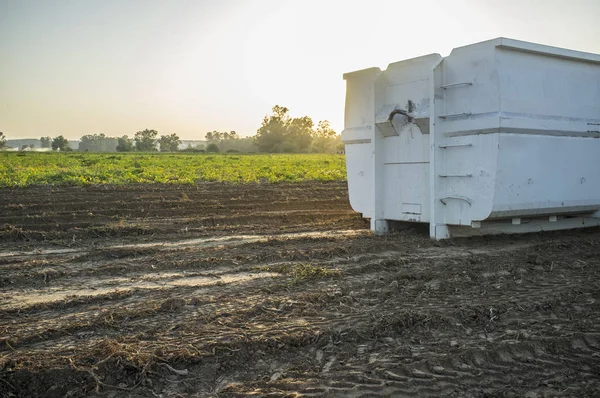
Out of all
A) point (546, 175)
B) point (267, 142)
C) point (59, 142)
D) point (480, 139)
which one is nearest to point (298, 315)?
point (480, 139)

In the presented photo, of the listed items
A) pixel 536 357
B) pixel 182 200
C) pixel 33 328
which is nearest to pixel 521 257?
pixel 536 357

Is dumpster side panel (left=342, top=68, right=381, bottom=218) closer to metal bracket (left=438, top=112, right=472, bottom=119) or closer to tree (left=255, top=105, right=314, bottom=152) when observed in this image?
metal bracket (left=438, top=112, right=472, bottom=119)

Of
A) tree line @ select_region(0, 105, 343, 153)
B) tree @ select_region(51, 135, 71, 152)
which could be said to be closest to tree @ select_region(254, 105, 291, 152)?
tree line @ select_region(0, 105, 343, 153)

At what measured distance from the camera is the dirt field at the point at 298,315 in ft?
11.2

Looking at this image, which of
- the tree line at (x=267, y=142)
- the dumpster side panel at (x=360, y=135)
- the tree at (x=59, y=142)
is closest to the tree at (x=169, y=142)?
the tree line at (x=267, y=142)

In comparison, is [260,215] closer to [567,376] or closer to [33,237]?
[33,237]

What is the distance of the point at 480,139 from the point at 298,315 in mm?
4376

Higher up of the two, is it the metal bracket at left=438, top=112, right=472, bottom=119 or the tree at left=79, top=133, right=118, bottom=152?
the tree at left=79, top=133, right=118, bottom=152

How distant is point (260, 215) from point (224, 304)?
6587 mm

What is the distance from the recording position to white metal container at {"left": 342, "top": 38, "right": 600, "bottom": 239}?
7.66 m

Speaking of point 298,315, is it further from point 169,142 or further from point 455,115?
point 169,142

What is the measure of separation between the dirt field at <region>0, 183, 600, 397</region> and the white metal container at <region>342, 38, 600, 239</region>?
54 centimetres

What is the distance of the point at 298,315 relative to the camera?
4.60 metres

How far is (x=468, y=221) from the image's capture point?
7879 mm
